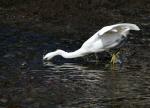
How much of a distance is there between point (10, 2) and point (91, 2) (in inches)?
154

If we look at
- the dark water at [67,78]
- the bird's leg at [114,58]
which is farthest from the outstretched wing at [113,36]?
the dark water at [67,78]

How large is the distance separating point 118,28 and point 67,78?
3.35 m

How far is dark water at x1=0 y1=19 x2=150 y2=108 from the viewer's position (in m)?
12.0

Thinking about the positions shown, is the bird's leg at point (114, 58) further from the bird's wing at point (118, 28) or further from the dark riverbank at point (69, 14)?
the dark riverbank at point (69, 14)

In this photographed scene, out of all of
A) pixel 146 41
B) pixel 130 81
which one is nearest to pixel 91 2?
pixel 146 41

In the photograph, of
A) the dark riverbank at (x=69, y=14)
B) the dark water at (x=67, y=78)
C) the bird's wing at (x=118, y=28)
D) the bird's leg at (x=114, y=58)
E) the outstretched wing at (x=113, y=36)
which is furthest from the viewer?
the dark riverbank at (x=69, y=14)

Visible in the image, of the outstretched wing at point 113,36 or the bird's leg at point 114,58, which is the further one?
the outstretched wing at point 113,36

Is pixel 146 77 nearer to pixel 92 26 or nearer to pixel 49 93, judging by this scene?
pixel 49 93

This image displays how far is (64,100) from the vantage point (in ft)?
39.7

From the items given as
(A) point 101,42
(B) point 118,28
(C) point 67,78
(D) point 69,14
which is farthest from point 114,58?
(D) point 69,14

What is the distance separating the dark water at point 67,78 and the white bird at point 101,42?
0.87 feet

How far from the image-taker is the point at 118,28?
17188mm

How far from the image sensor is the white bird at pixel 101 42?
1703 cm

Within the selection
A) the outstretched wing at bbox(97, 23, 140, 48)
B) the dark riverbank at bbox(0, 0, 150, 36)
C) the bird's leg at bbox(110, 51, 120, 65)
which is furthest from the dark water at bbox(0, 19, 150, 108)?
the dark riverbank at bbox(0, 0, 150, 36)
